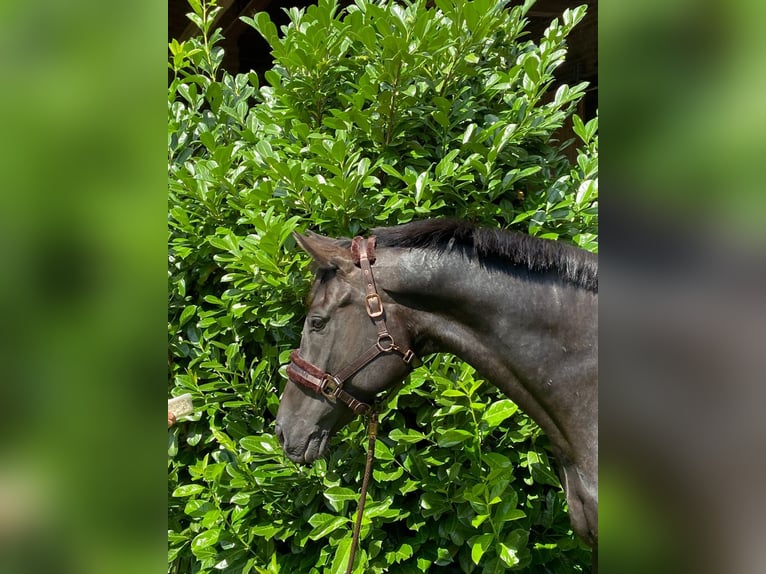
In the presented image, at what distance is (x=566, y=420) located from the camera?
1425 mm

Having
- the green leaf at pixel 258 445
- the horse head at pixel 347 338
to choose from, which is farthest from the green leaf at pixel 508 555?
the green leaf at pixel 258 445

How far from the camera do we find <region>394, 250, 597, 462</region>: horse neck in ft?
4.58

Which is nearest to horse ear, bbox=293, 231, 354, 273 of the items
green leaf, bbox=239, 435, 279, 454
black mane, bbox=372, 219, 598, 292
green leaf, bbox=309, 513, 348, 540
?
black mane, bbox=372, 219, 598, 292

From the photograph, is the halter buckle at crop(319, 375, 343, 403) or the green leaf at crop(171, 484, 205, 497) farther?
the green leaf at crop(171, 484, 205, 497)

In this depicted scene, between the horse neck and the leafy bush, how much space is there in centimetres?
40

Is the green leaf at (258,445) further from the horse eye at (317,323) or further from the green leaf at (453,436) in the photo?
the horse eye at (317,323)

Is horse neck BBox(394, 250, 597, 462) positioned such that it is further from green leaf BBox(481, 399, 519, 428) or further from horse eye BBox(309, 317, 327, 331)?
green leaf BBox(481, 399, 519, 428)

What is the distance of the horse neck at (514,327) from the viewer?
1.40 metres

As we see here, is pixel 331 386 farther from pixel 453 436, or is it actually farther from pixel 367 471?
pixel 453 436

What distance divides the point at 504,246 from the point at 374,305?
0.33m

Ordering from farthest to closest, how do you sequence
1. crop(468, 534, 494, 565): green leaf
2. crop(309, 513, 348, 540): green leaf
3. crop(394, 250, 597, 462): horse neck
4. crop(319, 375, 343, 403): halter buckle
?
crop(309, 513, 348, 540): green leaf, crop(468, 534, 494, 565): green leaf, crop(319, 375, 343, 403): halter buckle, crop(394, 250, 597, 462): horse neck
